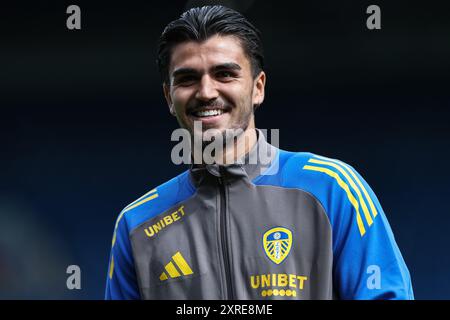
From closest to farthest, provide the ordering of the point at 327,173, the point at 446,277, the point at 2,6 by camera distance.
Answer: the point at 327,173 < the point at 446,277 < the point at 2,6

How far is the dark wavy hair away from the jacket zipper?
0.33 meters

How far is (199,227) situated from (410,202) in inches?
A: 96.7

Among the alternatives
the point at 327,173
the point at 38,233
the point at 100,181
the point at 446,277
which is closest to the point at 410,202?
the point at 446,277

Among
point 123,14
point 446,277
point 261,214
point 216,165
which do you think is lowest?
point 446,277

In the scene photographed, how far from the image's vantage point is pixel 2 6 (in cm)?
434

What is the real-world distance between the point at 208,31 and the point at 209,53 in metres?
0.07

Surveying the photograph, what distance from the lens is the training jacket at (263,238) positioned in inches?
70.6

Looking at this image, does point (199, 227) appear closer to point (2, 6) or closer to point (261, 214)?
point (261, 214)

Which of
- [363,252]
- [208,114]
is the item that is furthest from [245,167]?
[363,252]

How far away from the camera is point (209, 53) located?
6.41ft

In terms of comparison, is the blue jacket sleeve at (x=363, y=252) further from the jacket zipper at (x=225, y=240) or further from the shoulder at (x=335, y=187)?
the jacket zipper at (x=225, y=240)

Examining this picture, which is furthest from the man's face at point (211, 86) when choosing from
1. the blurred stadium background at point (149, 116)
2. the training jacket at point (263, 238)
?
the blurred stadium background at point (149, 116)

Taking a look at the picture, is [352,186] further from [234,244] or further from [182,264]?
[182,264]

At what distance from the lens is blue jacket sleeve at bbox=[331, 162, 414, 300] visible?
1.75 meters
